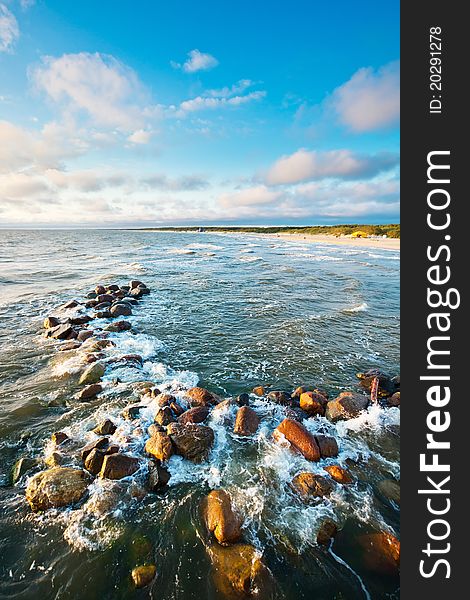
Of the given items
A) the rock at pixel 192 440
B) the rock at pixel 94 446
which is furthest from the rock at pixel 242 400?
the rock at pixel 94 446

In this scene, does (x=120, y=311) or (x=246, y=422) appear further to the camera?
(x=120, y=311)

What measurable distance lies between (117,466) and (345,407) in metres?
6.66

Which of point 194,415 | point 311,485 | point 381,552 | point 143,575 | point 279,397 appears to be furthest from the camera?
point 279,397

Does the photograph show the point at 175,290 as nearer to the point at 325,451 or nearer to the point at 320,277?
the point at 320,277

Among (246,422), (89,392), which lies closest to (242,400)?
(246,422)

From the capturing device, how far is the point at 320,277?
3152 cm

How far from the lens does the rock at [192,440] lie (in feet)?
22.5

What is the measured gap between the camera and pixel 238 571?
14.8ft

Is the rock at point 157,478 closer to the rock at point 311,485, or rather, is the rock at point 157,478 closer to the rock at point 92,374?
the rock at point 311,485

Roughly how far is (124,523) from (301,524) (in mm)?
3457

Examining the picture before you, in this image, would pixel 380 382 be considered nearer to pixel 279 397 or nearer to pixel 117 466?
pixel 279 397

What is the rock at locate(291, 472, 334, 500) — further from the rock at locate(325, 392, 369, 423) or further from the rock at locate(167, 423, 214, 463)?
the rock at locate(325, 392, 369, 423)

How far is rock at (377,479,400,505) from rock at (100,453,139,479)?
5710 millimetres

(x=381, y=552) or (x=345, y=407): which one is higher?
(x=345, y=407)
